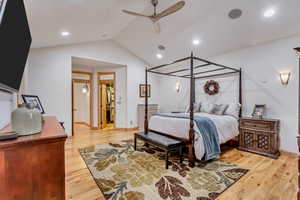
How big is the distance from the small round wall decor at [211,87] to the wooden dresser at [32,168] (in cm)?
455

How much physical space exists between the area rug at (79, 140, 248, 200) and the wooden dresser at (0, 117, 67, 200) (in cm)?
107

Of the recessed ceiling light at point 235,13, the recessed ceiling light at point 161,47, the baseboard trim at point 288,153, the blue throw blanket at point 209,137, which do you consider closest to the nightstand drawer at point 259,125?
the baseboard trim at point 288,153

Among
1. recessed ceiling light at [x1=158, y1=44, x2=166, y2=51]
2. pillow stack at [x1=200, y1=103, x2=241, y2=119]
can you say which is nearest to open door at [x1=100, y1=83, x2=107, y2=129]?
recessed ceiling light at [x1=158, y1=44, x2=166, y2=51]

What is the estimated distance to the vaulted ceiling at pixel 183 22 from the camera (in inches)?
108

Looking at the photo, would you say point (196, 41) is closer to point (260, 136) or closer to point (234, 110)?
point (234, 110)

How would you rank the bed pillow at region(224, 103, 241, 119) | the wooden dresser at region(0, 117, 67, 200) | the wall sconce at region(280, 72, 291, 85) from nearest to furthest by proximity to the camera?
1. the wooden dresser at region(0, 117, 67, 200)
2. the wall sconce at region(280, 72, 291, 85)
3. the bed pillow at region(224, 103, 241, 119)

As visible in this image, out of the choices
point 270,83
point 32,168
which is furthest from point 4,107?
point 270,83

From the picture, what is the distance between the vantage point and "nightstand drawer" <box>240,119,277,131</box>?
325 centimetres

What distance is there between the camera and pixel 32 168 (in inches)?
37.8

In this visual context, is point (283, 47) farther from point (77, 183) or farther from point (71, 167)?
point (71, 167)

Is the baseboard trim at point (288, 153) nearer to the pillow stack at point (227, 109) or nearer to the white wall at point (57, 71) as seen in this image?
the pillow stack at point (227, 109)

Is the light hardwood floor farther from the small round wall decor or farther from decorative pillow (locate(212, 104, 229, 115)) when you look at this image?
the small round wall decor

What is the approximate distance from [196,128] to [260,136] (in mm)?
1763

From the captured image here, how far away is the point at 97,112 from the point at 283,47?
6.23 metres
